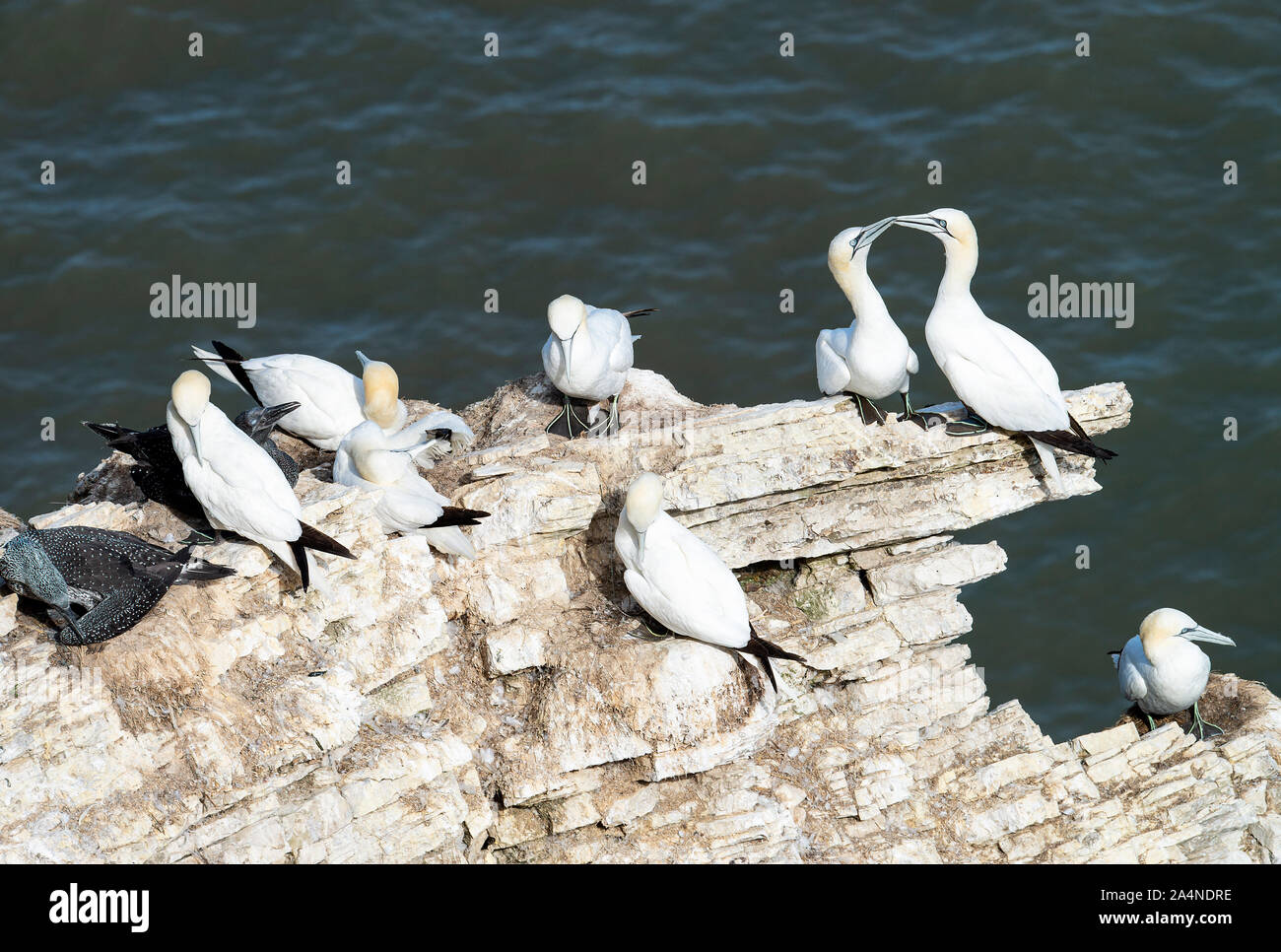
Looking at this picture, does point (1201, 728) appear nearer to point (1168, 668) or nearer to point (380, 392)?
point (1168, 668)

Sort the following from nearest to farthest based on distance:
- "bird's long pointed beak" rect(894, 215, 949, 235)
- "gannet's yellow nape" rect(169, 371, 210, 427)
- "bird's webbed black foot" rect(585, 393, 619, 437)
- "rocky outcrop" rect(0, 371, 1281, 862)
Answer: "rocky outcrop" rect(0, 371, 1281, 862) < "gannet's yellow nape" rect(169, 371, 210, 427) < "bird's long pointed beak" rect(894, 215, 949, 235) < "bird's webbed black foot" rect(585, 393, 619, 437)

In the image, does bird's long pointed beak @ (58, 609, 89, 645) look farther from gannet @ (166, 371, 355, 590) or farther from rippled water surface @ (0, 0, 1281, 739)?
rippled water surface @ (0, 0, 1281, 739)

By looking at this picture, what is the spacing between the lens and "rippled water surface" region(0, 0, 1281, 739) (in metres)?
18.8

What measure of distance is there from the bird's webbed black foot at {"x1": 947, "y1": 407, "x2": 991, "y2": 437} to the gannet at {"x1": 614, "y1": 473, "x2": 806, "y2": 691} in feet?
7.10

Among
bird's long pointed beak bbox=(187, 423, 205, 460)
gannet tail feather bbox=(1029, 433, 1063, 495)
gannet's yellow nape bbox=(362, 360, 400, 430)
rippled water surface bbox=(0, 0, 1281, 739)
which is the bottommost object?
gannet tail feather bbox=(1029, 433, 1063, 495)

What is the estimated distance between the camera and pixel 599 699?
32.1 feet

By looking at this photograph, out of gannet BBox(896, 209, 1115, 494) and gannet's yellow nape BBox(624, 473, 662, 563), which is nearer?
gannet's yellow nape BBox(624, 473, 662, 563)

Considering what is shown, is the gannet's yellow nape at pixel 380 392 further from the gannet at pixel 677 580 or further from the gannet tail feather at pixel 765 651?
the gannet tail feather at pixel 765 651

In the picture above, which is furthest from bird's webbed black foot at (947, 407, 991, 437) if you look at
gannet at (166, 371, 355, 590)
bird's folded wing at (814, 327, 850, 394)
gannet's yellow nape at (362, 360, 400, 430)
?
gannet at (166, 371, 355, 590)

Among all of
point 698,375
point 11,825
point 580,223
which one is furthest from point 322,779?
point 580,223

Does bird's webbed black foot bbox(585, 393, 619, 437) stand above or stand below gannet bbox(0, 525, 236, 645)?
above

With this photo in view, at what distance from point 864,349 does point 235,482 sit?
4523 millimetres

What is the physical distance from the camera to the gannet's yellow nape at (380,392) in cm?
1122

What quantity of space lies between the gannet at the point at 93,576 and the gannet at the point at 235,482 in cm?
38
